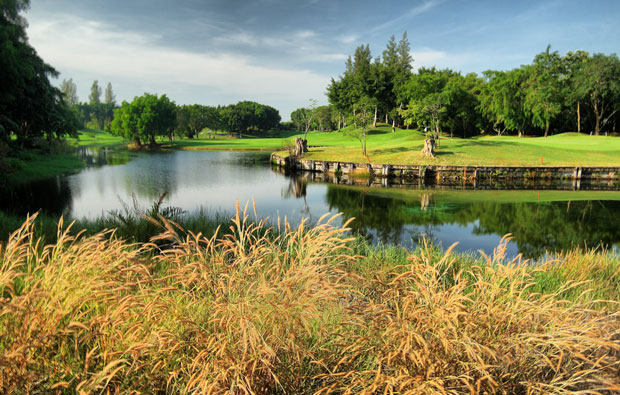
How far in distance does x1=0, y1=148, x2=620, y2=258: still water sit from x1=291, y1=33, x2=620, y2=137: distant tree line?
75.7ft

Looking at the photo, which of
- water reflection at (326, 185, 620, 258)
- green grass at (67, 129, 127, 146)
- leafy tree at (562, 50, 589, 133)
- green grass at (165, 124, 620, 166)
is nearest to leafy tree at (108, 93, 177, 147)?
green grass at (67, 129, 127, 146)

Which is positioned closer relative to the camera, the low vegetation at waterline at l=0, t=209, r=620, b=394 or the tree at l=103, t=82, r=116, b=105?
the low vegetation at waterline at l=0, t=209, r=620, b=394

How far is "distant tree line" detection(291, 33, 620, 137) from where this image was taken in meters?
54.1

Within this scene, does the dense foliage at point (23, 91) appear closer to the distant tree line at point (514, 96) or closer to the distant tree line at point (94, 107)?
the distant tree line at point (514, 96)

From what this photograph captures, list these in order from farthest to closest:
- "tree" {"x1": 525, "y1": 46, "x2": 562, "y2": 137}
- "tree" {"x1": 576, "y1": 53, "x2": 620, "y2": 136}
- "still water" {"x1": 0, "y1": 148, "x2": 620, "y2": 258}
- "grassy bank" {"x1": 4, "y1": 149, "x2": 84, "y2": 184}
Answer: "tree" {"x1": 525, "y1": 46, "x2": 562, "y2": 137} → "tree" {"x1": 576, "y1": 53, "x2": 620, "y2": 136} → "grassy bank" {"x1": 4, "y1": 149, "x2": 84, "y2": 184} → "still water" {"x1": 0, "y1": 148, "x2": 620, "y2": 258}

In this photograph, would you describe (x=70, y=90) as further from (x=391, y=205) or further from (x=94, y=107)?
(x=391, y=205)

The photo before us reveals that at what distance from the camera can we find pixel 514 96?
61.1 m

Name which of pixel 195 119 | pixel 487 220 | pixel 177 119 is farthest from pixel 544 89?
pixel 195 119

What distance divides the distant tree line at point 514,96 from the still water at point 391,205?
2308cm

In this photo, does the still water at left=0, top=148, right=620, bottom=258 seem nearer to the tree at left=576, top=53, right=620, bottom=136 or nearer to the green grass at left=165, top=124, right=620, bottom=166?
the green grass at left=165, top=124, right=620, bottom=166

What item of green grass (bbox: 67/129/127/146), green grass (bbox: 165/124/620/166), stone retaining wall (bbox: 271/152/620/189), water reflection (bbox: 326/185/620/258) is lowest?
water reflection (bbox: 326/185/620/258)

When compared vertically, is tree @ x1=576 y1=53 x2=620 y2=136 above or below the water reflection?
above

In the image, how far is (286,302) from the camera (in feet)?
8.25

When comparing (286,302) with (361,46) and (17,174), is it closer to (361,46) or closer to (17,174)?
(17,174)
